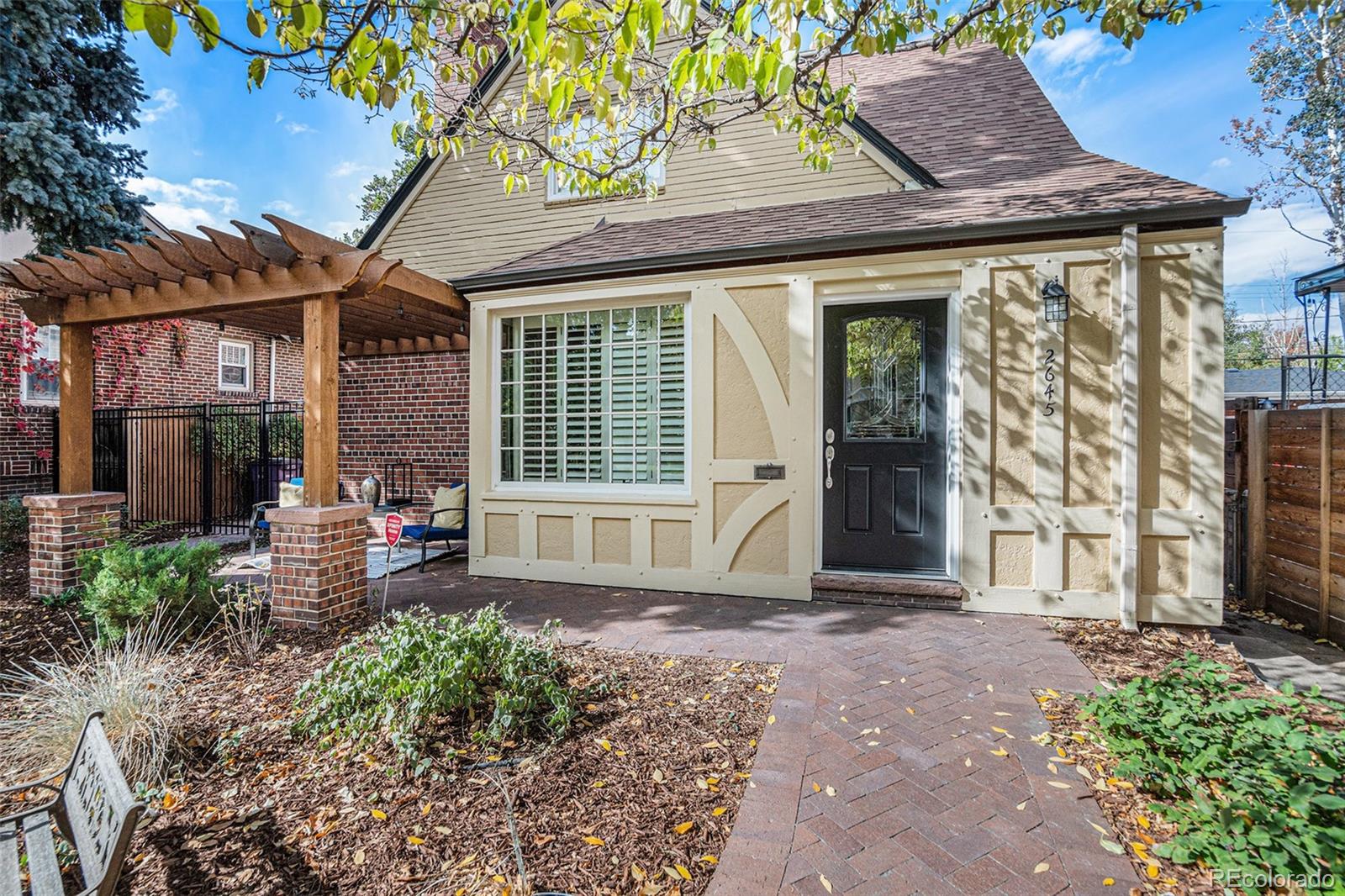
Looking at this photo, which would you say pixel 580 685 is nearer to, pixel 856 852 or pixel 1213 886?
pixel 856 852

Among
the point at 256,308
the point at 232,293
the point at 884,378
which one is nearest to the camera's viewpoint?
the point at 232,293

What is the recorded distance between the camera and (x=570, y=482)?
20.2 ft

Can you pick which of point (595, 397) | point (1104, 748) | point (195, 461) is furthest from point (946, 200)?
point (195, 461)

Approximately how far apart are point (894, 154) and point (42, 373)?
1275 cm

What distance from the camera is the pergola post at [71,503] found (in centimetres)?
564

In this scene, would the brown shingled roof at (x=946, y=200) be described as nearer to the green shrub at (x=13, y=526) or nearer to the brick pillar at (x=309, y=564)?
the brick pillar at (x=309, y=564)

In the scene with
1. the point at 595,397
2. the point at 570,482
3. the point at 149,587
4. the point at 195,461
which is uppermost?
the point at 595,397

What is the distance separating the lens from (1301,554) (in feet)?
15.8

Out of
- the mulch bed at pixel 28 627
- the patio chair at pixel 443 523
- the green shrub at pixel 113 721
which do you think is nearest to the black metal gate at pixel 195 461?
the mulch bed at pixel 28 627

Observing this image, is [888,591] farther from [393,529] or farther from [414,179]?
[414,179]

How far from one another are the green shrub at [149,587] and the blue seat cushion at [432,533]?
1947 millimetres

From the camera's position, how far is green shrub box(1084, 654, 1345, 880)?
188cm

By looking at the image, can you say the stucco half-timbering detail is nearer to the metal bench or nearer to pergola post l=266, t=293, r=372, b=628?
pergola post l=266, t=293, r=372, b=628

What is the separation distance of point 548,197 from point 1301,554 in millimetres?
8452
